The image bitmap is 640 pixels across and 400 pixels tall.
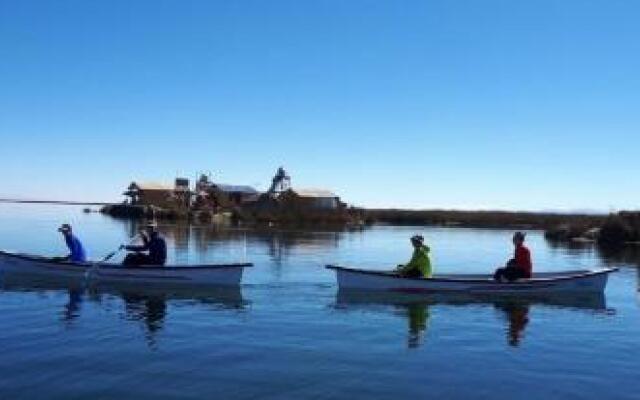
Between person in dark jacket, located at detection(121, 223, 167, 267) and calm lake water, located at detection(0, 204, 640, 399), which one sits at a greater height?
person in dark jacket, located at detection(121, 223, 167, 267)

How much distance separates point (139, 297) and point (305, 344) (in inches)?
378

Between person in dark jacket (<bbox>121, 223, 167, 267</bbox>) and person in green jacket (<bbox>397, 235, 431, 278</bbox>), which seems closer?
person in green jacket (<bbox>397, 235, 431, 278</bbox>)

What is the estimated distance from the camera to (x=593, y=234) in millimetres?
76562

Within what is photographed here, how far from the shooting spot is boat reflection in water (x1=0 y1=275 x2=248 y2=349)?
23.1 metres

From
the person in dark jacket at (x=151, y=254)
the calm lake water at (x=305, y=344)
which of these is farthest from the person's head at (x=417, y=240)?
the person in dark jacket at (x=151, y=254)

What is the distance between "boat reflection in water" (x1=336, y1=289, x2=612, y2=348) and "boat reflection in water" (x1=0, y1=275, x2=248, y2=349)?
3.97 metres

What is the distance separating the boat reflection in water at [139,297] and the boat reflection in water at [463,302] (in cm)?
397

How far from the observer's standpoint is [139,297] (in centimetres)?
2708

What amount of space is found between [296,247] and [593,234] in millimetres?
34139

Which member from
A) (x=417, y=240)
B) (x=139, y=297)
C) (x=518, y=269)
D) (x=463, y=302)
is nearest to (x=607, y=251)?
(x=518, y=269)

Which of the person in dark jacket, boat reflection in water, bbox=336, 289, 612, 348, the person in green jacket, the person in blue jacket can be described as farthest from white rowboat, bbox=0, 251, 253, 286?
the person in green jacket

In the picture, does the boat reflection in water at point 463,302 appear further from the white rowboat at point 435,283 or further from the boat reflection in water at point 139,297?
the boat reflection in water at point 139,297

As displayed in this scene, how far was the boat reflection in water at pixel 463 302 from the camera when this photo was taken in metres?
25.4

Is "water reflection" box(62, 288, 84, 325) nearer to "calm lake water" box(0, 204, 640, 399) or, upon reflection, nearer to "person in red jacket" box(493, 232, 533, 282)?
"calm lake water" box(0, 204, 640, 399)
